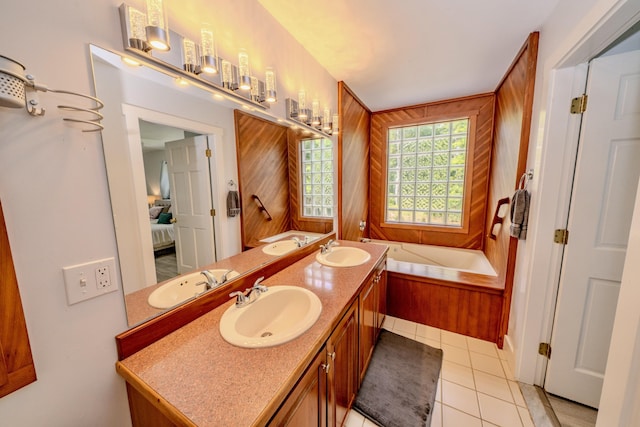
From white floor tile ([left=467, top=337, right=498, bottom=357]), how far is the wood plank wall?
0.08 metres

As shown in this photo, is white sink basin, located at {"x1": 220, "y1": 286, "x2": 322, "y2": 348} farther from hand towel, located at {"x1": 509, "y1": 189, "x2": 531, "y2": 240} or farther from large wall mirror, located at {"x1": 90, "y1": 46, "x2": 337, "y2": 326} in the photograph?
hand towel, located at {"x1": 509, "y1": 189, "x2": 531, "y2": 240}

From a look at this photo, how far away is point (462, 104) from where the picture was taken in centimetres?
294

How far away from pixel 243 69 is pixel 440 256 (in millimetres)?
3104

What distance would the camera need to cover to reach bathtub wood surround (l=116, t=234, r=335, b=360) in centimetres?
83

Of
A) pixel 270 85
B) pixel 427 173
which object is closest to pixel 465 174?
pixel 427 173

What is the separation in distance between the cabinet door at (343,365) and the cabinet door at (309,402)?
0.08 m

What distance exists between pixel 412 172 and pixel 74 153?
11.2ft

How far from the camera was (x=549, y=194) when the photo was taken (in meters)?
1.46

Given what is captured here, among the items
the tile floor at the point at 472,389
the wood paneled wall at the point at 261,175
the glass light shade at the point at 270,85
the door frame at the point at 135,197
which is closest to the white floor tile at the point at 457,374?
Result: the tile floor at the point at 472,389

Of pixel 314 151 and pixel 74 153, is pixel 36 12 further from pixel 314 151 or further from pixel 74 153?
pixel 314 151

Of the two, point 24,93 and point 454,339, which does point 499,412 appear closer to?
point 454,339

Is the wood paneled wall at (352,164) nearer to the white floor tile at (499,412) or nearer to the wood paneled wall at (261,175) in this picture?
the wood paneled wall at (261,175)

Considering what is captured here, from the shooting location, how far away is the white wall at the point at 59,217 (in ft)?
1.99

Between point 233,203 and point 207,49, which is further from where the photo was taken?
point 233,203
